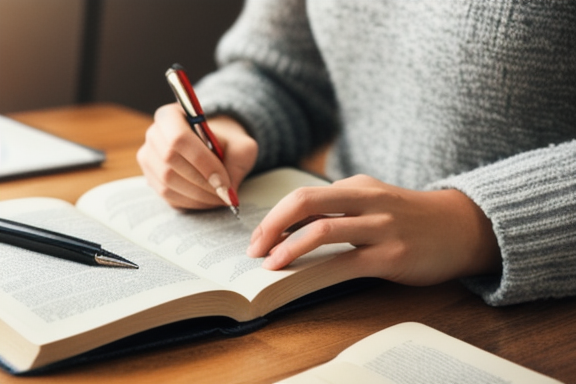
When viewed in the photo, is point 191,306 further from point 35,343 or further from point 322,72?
point 322,72

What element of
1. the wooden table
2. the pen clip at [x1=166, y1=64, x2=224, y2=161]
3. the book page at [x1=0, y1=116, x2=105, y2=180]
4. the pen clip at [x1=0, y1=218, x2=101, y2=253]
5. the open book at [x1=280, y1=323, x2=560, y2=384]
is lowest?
the book page at [x1=0, y1=116, x2=105, y2=180]

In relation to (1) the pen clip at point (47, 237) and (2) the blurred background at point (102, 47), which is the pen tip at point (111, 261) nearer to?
(1) the pen clip at point (47, 237)

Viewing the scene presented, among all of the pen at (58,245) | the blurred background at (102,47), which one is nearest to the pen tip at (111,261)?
the pen at (58,245)

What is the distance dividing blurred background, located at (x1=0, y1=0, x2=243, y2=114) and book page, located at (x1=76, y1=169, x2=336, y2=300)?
904 millimetres

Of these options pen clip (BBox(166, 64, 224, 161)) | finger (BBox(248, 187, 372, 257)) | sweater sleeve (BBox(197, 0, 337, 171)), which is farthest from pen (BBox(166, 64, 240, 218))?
sweater sleeve (BBox(197, 0, 337, 171))

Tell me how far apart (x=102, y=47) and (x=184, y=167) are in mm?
1117

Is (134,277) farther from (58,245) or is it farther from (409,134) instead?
(409,134)

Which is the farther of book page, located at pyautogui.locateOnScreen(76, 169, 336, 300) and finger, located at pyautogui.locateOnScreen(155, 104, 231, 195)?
finger, located at pyautogui.locateOnScreen(155, 104, 231, 195)

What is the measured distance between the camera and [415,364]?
520mm

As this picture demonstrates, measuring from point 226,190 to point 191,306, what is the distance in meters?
0.19

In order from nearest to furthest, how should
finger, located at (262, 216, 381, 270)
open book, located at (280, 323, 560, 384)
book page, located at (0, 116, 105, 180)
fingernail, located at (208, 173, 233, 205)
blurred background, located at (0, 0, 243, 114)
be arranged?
open book, located at (280, 323, 560, 384) → finger, located at (262, 216, 381, 270) → fingernail, located at (208, 173, 233, 205) → book page, located at (0, 116, 105, 180) → blurred background, located at (0, 0, 243, 114)

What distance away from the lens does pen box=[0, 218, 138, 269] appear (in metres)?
0.60

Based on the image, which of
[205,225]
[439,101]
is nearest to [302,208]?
[205,225]

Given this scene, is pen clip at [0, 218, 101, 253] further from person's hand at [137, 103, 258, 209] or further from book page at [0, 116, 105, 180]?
book page at [0, 116, 105, 180]
